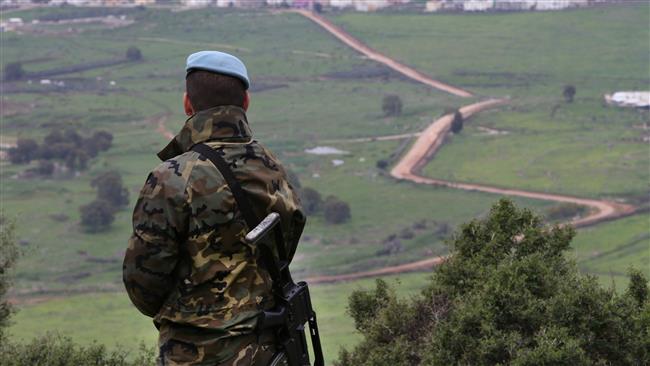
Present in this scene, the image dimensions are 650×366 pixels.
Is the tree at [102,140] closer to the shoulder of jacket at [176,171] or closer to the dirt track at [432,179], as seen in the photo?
the dirt track at [432,179]

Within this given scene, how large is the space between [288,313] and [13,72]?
88.7 meters

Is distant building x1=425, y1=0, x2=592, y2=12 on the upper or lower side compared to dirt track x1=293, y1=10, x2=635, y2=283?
upper

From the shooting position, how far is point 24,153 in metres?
67.8

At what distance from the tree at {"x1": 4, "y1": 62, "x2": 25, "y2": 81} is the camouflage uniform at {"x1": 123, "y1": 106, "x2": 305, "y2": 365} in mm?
88604

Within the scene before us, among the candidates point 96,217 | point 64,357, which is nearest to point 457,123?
point 96,217

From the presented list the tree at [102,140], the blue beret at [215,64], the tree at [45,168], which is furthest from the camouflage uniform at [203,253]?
the tree at [102,140]

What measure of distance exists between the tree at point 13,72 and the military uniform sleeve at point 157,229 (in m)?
88.7

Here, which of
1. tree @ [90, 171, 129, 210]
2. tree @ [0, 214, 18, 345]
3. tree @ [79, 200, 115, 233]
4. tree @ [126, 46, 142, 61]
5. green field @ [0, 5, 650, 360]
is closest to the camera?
tree @ [0, 214, 18, 345]

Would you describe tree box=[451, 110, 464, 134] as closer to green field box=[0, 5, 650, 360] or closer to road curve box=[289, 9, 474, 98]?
green field box=[0, 5, 650, 360]

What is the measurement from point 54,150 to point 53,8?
156 feet

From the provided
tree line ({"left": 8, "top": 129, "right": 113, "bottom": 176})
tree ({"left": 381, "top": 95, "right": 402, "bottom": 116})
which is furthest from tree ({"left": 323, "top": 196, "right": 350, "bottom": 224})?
tree ({"left": 381, "top": 95, "right": 402, "bottom": 116})

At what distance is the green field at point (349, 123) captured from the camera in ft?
151

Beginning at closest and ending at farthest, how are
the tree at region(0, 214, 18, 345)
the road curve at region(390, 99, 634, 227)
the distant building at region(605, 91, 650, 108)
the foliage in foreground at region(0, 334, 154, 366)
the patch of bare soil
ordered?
1. the foliage in foreground at region(0, 334, 154, 366)
2. the tree at region(0, 214, 18, 345)
3. the road curve at region(390, 99, 634, 227)
4. the distant building at region(605, 91, 650, 108)
5. the patch of bare soil

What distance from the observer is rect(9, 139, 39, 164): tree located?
67688mm
